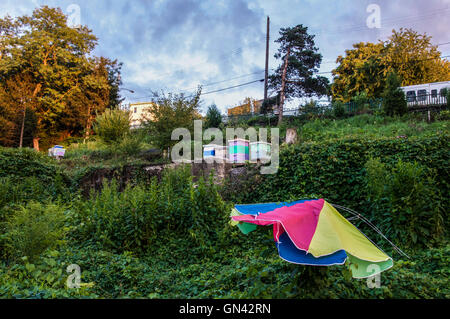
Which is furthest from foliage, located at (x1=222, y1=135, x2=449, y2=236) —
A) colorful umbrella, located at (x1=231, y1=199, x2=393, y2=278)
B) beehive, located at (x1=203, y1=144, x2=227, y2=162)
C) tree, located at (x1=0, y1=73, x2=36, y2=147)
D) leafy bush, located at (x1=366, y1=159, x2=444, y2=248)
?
tree, located at (x1=0, y1=73, x2=36, y2=147)

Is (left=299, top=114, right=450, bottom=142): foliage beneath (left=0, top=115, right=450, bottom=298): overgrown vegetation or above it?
above

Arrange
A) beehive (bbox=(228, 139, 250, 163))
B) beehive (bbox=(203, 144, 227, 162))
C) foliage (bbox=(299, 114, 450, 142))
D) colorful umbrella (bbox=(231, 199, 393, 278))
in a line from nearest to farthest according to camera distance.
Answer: colorful umbrella (bbox=(231, 199, 393, 278))
beehive (bbox=(228, 139, 250, 163))
foliage (bbox=(299, 114, 450, 142))
beehive (bbox=(203, 144, 227, 162))

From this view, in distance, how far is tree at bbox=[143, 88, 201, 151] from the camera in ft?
42.1

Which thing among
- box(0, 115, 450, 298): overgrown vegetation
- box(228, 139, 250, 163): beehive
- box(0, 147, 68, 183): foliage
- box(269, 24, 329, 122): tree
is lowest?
box(0, 115, 450, 298): overgrown vegetation

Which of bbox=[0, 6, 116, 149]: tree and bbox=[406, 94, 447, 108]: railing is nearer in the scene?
bbox=[406, 94, 447, 108]: railing

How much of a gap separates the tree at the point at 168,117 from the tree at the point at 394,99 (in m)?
9.83

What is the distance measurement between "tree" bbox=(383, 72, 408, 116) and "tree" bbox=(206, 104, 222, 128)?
33.3ft

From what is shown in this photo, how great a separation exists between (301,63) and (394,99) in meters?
6.91

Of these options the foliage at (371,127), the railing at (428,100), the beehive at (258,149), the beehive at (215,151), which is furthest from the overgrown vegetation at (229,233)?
the railing at (428,100)

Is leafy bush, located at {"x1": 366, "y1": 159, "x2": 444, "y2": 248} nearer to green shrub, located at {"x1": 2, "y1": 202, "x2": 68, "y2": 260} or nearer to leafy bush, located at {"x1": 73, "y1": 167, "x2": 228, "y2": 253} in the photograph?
leafy bush, located at {"x1": 73, "y1": 167, "x2": 228, "y2": 253}

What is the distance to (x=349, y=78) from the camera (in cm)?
2436

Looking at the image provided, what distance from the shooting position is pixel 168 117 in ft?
42.3

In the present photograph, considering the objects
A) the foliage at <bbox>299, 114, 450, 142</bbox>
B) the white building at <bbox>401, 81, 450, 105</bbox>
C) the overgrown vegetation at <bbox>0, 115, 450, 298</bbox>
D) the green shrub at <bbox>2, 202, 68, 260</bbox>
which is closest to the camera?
the overgrown vegetation at <bbox>0, 115, 450, 298</bbox>

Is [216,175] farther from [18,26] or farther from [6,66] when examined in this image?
[18,26]
